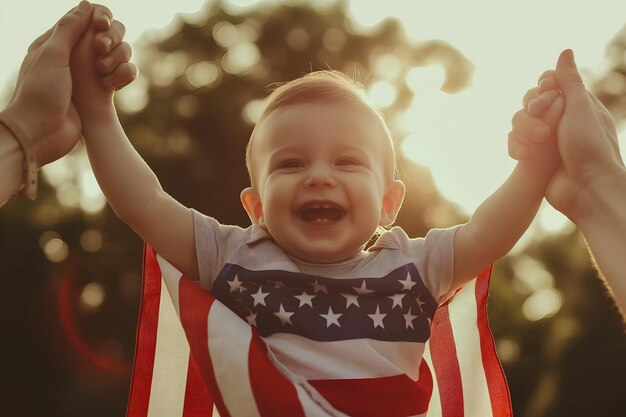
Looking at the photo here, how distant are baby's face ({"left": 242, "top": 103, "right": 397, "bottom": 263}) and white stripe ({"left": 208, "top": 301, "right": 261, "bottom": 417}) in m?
0.34

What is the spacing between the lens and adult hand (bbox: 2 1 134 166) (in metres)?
2.61

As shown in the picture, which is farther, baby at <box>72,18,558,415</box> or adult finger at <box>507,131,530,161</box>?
adult finger at <box>507,131,530,161</box>

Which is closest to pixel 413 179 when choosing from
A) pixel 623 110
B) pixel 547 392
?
pixel 623 110

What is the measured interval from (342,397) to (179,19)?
62.3ft

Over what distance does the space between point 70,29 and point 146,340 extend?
1096mm

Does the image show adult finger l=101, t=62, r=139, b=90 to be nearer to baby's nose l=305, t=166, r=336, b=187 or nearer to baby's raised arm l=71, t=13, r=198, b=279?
baby's raised arm l=71, t=13, r=198, b=279

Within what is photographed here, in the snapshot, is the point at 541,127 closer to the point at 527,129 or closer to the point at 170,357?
the point at 527,129

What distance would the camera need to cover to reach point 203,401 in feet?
9.77

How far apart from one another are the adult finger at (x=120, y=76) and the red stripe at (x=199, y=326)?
2.22ft

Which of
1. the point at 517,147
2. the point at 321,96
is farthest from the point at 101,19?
A: the point at 517,147

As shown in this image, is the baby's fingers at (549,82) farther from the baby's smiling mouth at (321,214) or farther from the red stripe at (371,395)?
the red stripe at (371,395)

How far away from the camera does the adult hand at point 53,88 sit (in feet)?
8.57

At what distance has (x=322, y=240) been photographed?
107 inches

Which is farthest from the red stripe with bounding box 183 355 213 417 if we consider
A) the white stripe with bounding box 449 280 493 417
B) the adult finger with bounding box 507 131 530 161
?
the adult finger with bounding box 507 131 530 161
